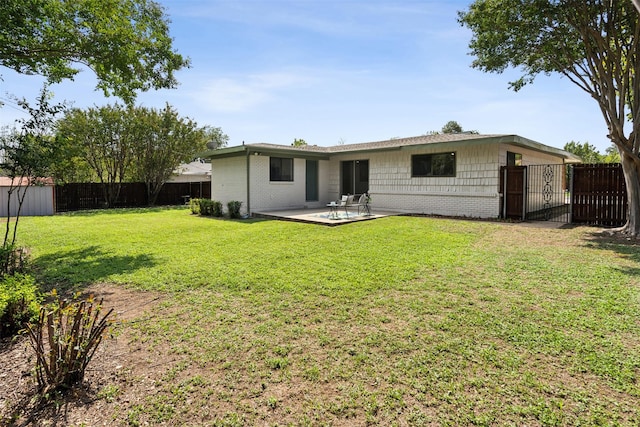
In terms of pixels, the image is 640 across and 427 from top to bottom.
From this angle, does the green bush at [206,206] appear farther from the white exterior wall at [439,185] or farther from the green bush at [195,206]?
the white exterior wall at [439,185]

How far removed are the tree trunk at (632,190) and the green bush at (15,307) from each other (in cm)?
1247

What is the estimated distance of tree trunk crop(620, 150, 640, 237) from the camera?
9062 mm

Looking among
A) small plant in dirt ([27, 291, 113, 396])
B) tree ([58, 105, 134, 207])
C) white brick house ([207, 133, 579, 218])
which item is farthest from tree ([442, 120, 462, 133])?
small plant in dirt ([27, 291, 113, 396])

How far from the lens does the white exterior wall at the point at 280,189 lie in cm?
1410

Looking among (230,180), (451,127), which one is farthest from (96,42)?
(451,127)

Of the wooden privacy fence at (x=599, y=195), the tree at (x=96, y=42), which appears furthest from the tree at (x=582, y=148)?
the tree at (x=96, y=42)

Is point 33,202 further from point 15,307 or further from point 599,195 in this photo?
point 599,195

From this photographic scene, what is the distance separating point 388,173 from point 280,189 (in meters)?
4.79

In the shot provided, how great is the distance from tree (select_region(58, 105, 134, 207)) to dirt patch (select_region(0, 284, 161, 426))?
18950mm

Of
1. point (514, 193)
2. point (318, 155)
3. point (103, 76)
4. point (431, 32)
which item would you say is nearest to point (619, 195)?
point (514, 193)

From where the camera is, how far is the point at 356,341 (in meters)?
3.32

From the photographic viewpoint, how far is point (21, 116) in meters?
5.68

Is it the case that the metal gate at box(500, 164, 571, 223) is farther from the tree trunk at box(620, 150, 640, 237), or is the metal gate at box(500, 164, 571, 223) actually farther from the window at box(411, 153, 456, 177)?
the tree trunk at box(620, 150, 640, 237)

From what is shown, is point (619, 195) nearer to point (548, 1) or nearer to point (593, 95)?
point (593, 95)
